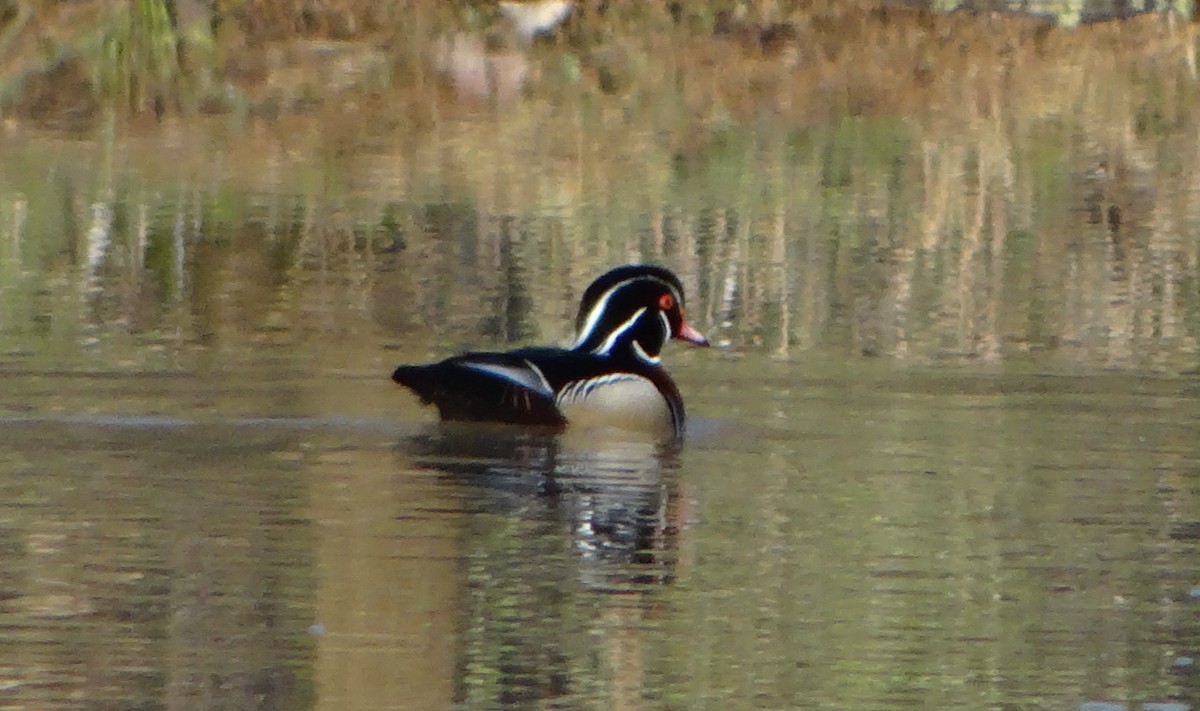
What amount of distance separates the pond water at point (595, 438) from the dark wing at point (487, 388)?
9cm

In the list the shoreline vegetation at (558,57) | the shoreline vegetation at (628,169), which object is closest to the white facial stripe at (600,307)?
the shoreline vegetation at (628,169)

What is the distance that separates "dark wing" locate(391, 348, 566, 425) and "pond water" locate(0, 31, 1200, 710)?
0.09 metres

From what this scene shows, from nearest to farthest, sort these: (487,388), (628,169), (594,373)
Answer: (487,388)
(594,373)
(628,169)

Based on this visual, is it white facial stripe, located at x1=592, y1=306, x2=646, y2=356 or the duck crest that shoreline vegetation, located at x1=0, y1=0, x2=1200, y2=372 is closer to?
the duck crest

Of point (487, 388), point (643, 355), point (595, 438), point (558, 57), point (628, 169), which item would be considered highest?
point (558, 57)

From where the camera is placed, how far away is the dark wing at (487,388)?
33.2 feet

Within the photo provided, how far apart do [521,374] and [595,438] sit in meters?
0.36

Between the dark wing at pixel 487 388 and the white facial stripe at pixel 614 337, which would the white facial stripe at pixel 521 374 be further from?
the white facial stripe at pixel 614 337

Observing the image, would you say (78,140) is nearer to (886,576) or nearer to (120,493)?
(120,493)

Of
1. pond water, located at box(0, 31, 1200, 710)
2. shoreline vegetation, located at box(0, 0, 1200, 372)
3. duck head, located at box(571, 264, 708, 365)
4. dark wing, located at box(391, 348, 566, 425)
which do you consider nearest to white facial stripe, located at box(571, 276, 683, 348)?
duck head, located at box(571, 264, 708, 365)

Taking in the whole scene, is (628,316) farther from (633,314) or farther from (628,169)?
(628,169)

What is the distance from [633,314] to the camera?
11000 mm

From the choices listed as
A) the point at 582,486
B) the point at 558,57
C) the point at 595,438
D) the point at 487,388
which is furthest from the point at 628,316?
the point at 558,57

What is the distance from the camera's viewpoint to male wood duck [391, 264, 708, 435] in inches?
400
